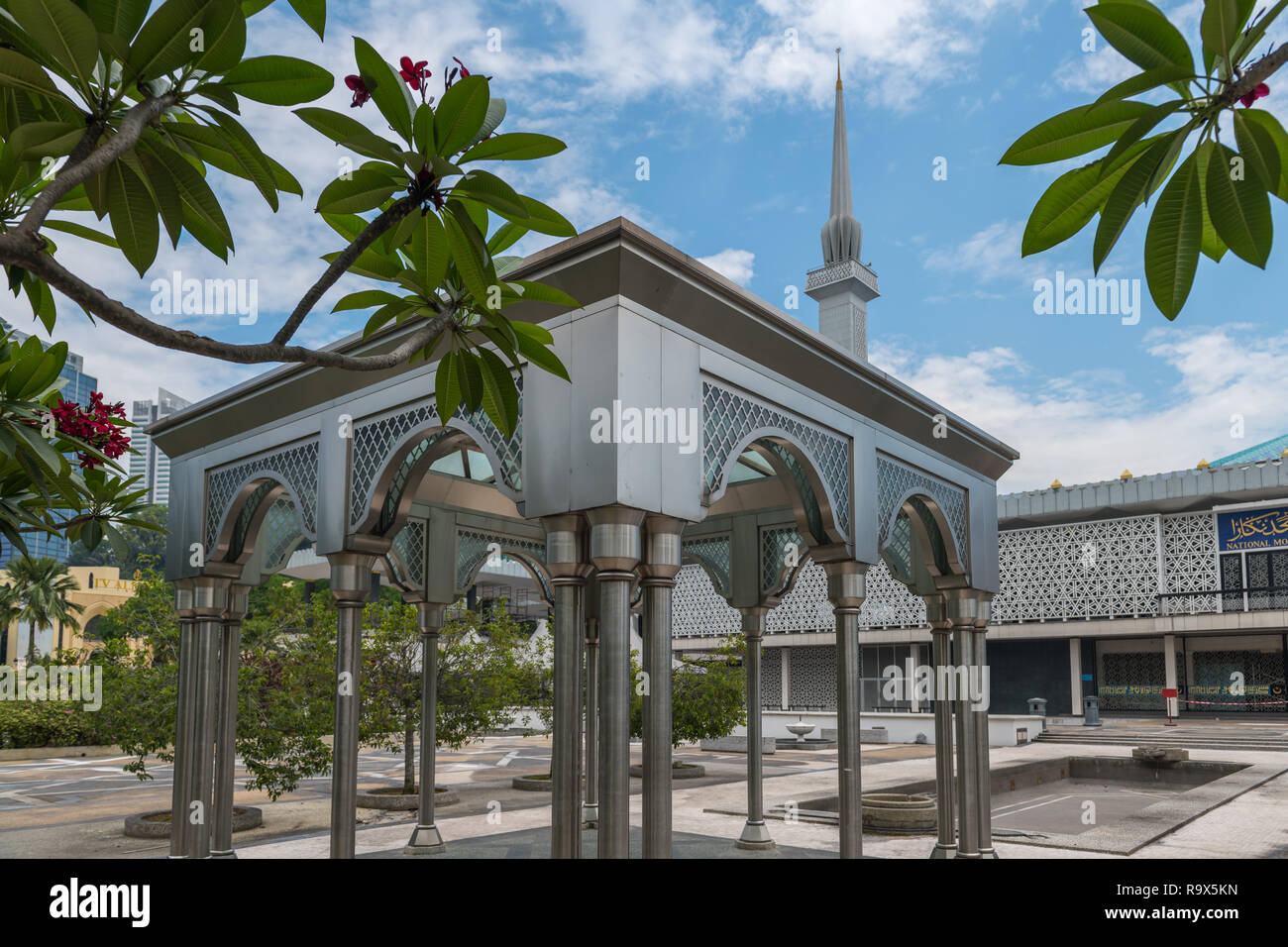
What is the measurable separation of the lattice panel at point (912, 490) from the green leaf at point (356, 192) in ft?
18.8

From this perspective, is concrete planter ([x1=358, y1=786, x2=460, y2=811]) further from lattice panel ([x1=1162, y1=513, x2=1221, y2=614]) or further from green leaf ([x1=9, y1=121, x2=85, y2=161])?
lattice panel ([x1=1162, y1=513, x2=1221, y2=614])

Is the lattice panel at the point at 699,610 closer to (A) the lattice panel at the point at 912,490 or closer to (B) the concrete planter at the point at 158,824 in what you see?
(B) the concrete planter at the point at 158,824

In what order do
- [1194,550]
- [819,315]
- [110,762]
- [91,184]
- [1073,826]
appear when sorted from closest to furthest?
[91,184] → [1073,826] → [110,762] → [1194,550] → [819,315]

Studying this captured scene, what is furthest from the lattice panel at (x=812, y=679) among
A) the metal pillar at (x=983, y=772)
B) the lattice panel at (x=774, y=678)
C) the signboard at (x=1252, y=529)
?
the metal pillar at (x=983, y=772)

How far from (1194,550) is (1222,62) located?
34.6 m

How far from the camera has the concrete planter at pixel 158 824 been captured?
40.5 ft

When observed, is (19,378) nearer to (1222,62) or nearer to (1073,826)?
(1222,62)

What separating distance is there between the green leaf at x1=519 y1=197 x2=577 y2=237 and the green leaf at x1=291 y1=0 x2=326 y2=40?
0.82 metres

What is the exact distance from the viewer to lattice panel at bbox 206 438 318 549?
764 cm

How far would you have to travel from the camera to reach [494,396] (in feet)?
12.2

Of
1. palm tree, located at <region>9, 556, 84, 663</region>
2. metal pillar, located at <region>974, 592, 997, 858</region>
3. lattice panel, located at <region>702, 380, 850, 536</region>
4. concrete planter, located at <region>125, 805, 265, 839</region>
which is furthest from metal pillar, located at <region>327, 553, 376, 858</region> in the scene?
palm tree, located at <region>9, 556, 84, 663</region>

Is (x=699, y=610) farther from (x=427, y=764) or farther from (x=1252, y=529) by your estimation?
→ (x=427, y=764)

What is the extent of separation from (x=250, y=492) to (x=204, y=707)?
5.90ft

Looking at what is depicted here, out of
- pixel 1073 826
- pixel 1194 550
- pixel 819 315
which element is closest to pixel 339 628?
pixel 1073 826
